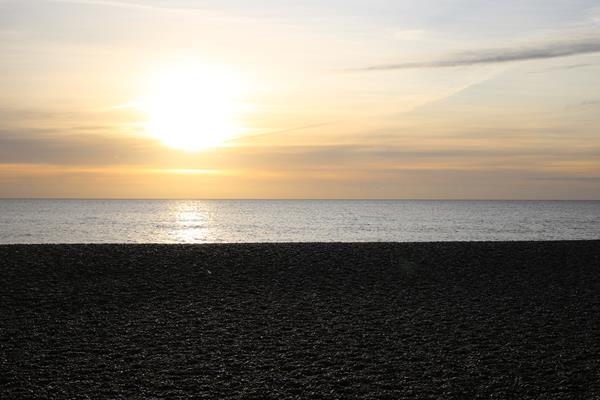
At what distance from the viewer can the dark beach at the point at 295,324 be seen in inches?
395

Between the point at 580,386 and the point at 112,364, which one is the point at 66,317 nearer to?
the point at 112,364

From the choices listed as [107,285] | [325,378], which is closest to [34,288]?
[107,285]

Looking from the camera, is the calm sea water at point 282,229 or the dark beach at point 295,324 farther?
the calm sea water at point 282,229

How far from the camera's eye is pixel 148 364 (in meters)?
11.0

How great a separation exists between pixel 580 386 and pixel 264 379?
5132mm

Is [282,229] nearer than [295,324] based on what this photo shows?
No

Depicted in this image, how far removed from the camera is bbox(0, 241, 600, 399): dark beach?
10031 millimetres

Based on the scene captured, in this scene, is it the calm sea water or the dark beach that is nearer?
the dark beach

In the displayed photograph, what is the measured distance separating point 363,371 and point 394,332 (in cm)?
301

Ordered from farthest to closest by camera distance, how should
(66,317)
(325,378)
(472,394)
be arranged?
(66,317)
(325,378)
(472,394)

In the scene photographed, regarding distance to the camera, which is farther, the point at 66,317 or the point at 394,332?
the point at 66,317

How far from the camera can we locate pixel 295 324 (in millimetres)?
14242

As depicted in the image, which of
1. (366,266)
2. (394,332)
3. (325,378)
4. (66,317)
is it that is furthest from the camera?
(366,266)

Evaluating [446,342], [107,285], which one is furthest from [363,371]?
[107,285]
